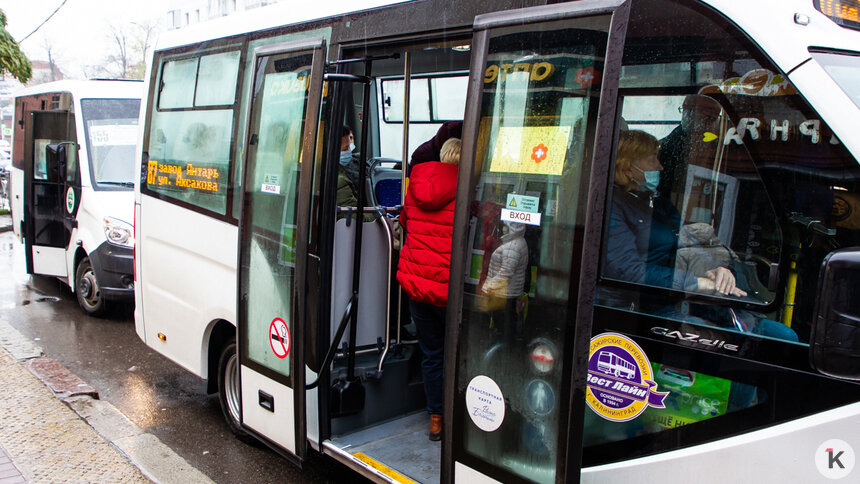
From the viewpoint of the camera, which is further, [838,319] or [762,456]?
[762,456]

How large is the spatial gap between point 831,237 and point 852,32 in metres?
0.69

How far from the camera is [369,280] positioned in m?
4.37

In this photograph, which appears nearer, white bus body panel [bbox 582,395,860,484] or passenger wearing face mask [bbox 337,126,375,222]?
white bus body panel [bbox 582,395,860,484]

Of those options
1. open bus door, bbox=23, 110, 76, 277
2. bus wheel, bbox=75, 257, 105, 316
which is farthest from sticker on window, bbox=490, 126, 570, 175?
open bus door, bbox=23, 110, 76, 277

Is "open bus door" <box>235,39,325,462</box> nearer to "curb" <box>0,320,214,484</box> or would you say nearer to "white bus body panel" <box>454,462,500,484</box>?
"curb" <box>0,320,214,484</box>

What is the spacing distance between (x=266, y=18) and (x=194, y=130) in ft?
3.66

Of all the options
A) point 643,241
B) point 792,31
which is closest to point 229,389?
point 643,241

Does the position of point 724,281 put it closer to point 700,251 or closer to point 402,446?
point 700,251

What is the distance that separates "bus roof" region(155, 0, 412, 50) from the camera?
3.85 m

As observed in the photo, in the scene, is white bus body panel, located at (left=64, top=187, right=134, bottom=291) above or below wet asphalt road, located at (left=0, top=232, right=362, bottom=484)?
above

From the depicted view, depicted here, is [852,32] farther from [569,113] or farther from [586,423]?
[586,423]

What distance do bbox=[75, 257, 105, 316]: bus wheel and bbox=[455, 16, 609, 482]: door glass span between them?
6.96m

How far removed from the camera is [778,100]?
2.39m

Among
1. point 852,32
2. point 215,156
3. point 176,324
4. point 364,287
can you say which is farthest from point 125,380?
point 852,32
